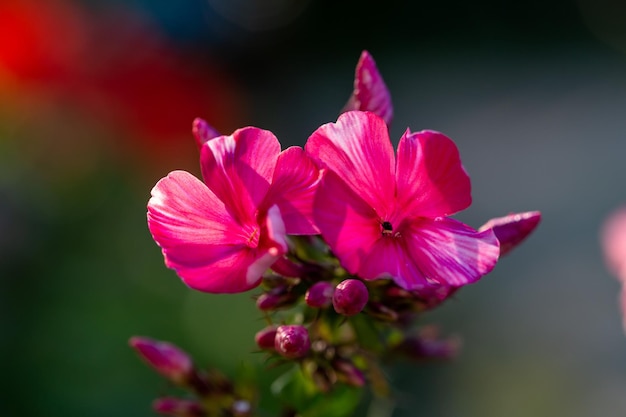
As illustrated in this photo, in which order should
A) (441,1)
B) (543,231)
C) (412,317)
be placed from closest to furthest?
(412,317)
(543,231)
(441,1)

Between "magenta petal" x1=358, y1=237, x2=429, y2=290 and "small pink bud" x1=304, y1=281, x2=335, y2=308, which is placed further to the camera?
"small pink bud" x1=304, y1=281, x2=335, y2=308

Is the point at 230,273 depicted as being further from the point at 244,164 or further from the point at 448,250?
the point at 448,250

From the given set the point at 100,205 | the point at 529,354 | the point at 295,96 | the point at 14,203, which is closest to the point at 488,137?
the point at 295,96

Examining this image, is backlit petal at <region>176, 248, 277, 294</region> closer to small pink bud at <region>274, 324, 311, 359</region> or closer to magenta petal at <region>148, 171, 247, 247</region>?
magenta petal at <region>148, 171, 247, 247</region>

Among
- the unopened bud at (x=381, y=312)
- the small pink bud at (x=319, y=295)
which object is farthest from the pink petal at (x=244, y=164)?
the unopened bud at (x=381, y=312)

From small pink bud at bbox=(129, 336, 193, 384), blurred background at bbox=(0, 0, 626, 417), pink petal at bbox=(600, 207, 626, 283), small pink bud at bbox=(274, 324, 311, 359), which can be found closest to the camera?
small pink bud at bbox=(274, 324, 311, 359)

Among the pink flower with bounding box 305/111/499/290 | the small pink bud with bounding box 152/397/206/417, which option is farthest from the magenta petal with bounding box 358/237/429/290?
the small pink bud with bounding box 152/397/206/417

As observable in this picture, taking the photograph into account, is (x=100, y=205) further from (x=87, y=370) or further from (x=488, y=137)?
(x=488, y=137)
